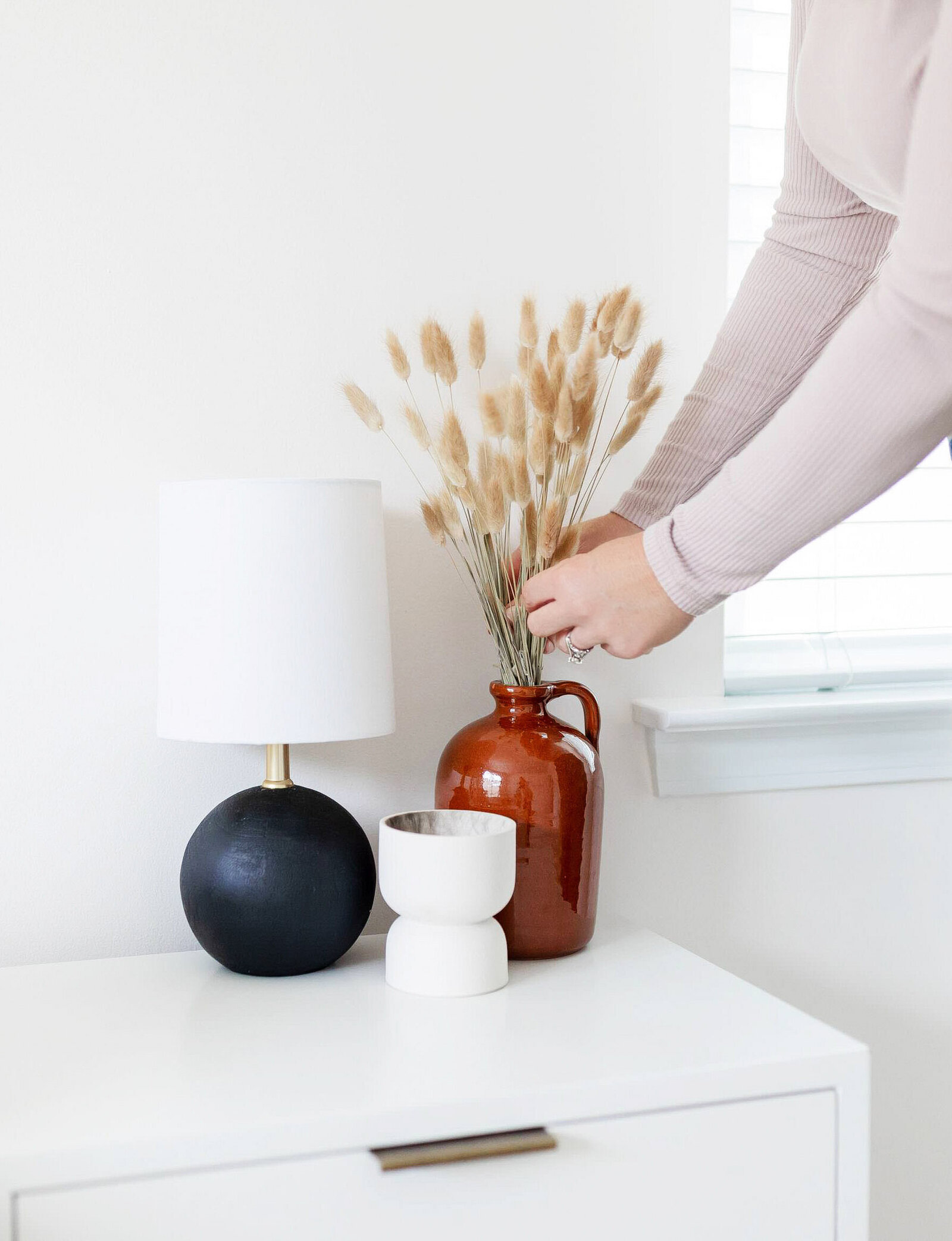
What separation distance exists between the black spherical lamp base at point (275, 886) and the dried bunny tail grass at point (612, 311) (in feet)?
1.66

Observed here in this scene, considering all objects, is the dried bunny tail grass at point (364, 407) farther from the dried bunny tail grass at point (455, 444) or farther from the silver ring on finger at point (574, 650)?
the silver ring on finger at point (574, 650)

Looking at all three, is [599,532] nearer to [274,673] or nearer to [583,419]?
[583,419]

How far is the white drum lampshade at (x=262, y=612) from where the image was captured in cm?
98

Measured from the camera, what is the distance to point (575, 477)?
3.57 feet

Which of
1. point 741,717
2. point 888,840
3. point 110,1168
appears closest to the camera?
point 110,1168

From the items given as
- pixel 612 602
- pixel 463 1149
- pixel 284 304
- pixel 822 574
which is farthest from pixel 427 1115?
pixel 822 574

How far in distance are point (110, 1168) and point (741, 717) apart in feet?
2.61

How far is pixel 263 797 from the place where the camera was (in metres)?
1.06

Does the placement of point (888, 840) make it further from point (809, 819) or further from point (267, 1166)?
point (267, 1166)

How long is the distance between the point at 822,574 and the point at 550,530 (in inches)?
21.2

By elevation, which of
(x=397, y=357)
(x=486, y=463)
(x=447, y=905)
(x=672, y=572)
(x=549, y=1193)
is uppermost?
(x=397, y=357)

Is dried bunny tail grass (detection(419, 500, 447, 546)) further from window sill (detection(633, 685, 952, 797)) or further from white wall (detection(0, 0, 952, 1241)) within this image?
window sill (detection(633, 685, 952, 797))

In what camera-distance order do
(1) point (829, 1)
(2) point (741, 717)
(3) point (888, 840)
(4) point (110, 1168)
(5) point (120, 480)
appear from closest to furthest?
1. (4) point (110, 1168)
2. (1) point (829, 1)
3. (5) point (120, 480)
4. (2) point (741, 717)
5. (3) point (888, 840)

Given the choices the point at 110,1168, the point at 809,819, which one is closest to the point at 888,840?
the point at 809,819
